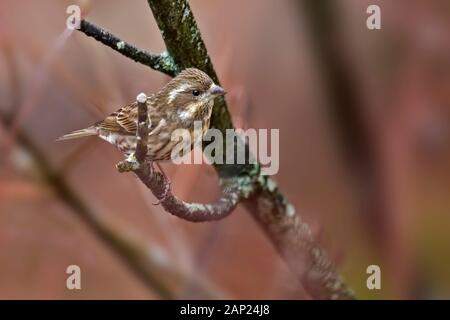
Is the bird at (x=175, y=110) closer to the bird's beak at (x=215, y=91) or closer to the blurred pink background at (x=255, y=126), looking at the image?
the bird's beak at (x=215, y=91)

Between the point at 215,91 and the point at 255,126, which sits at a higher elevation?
the point at 255,126

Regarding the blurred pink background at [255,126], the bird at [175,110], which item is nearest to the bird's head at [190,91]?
the bird at [175,110]

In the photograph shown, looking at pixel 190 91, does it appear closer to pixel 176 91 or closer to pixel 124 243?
pixel 176 91

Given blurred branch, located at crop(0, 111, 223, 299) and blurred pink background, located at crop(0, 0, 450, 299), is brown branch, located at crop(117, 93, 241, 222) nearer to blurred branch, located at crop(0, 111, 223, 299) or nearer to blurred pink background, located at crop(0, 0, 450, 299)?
blurred pink background, located at crop(0, 0, 450, 299)

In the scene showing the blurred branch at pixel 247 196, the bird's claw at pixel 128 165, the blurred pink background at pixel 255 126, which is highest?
the blurred pink background at pixel 255 126

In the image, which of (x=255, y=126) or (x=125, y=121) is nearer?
(x=125, y=121)

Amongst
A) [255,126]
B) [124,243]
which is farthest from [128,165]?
[255,126]
